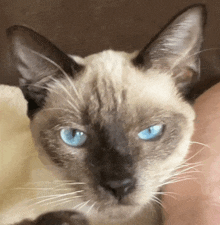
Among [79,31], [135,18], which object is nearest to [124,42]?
[135,18]

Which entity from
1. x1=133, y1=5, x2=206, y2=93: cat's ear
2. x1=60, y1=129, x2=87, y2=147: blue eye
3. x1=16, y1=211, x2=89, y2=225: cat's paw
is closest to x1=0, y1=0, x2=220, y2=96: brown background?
x1=133, y1=5, x2=206, y2=93: cat's ear

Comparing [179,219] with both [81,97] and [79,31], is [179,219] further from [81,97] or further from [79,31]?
[79,31]

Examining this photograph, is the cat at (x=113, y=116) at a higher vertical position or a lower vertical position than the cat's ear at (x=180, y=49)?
lower

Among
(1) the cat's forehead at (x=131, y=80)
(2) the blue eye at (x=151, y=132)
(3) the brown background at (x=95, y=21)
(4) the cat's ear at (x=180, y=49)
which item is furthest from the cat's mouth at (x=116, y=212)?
(3) the brown background at (x=95, y=21)

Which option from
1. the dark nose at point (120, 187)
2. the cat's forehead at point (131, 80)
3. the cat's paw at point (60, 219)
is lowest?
the cat's paw at point (60, 219)

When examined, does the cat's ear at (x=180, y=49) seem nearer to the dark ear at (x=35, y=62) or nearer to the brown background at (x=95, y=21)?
the dark ear at (x=35, y=62)

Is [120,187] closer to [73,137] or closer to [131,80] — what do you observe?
[73,137]

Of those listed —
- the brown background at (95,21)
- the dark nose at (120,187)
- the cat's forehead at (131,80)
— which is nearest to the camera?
the dark nose at (120,187)
